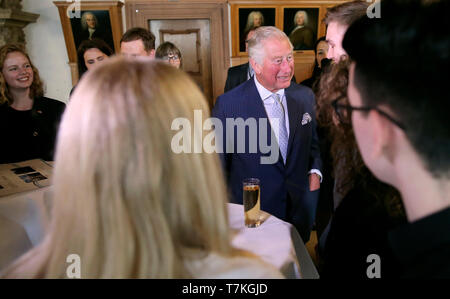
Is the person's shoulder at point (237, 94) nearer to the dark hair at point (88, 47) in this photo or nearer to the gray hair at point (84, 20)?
the dark hair at point (88, 47)

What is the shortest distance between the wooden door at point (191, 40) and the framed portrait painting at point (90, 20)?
592 millimetres

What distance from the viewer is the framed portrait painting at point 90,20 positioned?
5.35m

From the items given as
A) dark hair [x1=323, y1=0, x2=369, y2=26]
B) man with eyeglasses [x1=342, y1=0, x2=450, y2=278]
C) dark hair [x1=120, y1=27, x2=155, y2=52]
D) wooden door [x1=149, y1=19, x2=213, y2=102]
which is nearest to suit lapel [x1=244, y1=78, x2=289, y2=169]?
dark hair [x1=323, y1=0, x2=369, y2=26]

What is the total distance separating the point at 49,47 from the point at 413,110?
6092 millimetres

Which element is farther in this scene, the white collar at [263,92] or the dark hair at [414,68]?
the white collar at [263,92]

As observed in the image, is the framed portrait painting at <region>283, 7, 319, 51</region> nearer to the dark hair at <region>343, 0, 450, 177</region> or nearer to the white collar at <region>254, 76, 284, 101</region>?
the white collar at <region>254, 76, 284, 101</region>

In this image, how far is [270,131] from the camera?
2.41 m

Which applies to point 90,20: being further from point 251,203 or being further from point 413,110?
point 413,110

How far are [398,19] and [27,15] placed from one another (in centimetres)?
592

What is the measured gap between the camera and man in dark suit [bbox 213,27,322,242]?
2.38 m

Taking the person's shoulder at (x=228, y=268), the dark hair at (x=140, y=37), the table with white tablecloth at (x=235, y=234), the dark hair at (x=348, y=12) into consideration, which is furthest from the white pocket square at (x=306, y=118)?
the person's shoulder at (x=228, y=268)

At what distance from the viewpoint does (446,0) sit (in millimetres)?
679
